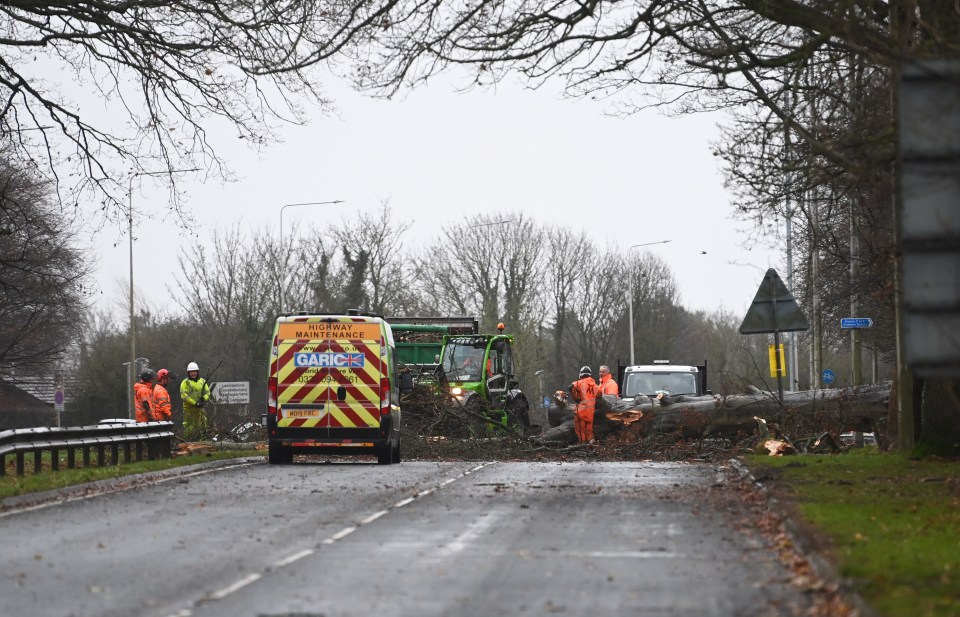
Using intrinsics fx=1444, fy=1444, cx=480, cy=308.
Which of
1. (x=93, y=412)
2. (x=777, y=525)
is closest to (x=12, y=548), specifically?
(x=777, y=525)

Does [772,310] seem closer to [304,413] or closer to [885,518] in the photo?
[304,413]

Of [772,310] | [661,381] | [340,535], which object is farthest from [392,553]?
[661,381]

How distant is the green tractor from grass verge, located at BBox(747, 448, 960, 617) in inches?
341

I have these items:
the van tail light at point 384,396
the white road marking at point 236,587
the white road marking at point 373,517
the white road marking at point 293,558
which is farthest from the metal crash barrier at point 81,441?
the white road marking at point 236,587

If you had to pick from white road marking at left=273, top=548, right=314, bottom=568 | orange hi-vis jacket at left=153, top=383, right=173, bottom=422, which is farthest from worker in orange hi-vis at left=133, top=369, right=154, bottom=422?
white road marking at left=273, top=548, right=314, bottom=568

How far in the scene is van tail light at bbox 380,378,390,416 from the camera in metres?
23.3

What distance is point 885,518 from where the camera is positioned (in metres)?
12.7

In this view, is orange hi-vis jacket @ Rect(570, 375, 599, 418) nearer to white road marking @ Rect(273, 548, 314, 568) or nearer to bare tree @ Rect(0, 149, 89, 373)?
white road marking @ Rect(273, 548, 314, 568)

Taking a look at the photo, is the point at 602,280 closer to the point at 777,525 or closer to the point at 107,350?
the point at 107,350

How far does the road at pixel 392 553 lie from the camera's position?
854 cm

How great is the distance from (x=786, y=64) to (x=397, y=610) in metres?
12.3

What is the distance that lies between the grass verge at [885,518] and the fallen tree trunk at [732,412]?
4257 millimetres

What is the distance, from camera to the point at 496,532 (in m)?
12.5

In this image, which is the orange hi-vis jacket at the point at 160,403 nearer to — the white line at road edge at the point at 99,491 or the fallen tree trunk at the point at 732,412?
the white line at road edge at the point at 99,491
